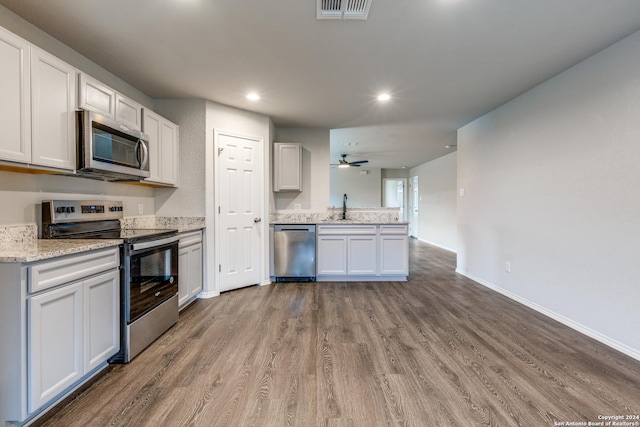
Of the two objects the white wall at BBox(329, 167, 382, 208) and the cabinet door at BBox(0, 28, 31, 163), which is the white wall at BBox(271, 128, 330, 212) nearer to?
the cabinet door at BBox(0, 28, 31, 163)

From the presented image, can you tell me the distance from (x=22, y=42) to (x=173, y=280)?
1953 millimetres

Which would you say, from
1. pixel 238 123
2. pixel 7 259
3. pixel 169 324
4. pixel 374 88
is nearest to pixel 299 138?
pixel 238 123

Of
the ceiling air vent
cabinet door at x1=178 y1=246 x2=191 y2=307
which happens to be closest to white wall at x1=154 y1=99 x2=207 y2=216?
cabinet door at x1=178 y1=246 x2=191 y2=307

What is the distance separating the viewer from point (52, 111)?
5.99 feet

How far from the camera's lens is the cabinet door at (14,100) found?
5.08ft

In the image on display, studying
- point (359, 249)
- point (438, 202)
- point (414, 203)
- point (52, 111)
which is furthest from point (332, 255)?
point (414, 203)

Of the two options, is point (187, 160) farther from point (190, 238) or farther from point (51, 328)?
point (51, 328)

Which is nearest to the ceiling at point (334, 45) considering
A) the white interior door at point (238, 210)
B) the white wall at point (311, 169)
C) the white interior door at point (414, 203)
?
the white interior door at point (238, 210)

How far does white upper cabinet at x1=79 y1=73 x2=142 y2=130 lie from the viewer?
206 cm

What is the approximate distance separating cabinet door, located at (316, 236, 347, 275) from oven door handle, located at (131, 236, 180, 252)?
2.04 m

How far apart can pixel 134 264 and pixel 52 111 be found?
1157 millimetres

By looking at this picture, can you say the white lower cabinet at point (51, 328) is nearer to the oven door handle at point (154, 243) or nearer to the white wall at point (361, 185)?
the oven door handle at point (154, 243)

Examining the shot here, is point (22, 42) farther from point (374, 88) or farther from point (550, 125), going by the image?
point (550, 125)

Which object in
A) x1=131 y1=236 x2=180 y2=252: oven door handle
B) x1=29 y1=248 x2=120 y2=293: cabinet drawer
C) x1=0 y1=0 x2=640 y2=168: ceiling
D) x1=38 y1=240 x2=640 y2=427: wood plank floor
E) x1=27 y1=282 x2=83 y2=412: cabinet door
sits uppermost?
x1=0 y1=0 x2=640 y2=168: ceiling
